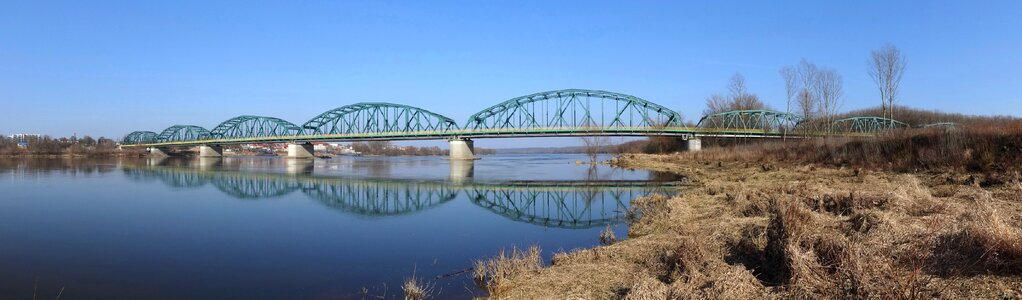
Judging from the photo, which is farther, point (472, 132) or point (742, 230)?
point (472, 132)

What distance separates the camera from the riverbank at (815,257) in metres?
5.42

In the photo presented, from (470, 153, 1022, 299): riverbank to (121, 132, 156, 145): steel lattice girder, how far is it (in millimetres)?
175737

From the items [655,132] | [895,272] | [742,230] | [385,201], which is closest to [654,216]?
[742,230]

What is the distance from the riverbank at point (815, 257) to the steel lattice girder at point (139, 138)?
17574cm

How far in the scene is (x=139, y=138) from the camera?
157 m

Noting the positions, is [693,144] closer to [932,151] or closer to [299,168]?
[299,168]

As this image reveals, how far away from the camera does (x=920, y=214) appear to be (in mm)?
9859

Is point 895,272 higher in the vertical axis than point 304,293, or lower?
higher

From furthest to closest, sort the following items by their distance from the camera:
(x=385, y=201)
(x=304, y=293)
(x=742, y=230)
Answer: (x=385, y=201) < (x=742, y=230) < (x=304, y=293)

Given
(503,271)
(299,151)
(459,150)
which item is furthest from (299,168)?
(299,151)

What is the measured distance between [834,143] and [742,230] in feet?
88.9

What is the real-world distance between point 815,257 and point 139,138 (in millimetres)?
188932

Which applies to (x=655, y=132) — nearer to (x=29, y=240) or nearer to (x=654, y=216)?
(x=654, y=216)

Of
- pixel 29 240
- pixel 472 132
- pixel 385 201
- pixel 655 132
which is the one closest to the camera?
pixel 29 240
